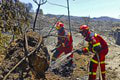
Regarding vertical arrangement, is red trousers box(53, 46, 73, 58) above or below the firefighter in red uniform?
below

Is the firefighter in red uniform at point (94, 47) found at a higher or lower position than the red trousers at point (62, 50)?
higher

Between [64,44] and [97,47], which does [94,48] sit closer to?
[97,47]

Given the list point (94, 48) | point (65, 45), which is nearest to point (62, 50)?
point (65, 45)

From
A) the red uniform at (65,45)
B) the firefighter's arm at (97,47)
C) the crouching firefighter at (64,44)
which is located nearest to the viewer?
the firefighter's arm at (97,47)

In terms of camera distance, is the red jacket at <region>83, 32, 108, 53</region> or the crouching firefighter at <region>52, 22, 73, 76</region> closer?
the red jacket at <region>83, 32, 108, 53</region>

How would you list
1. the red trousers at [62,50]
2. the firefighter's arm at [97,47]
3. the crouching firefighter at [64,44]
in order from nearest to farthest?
the firefighter's arm at [97,47]
the crouching firefighter at [64,44]
the red trousers at [62,50]

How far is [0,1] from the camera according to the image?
159 inches

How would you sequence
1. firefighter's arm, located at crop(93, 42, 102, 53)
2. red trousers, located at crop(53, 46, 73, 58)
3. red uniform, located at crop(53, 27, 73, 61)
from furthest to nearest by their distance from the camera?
red trousers, located at crop(53, 46, 73, 58), red uniform, located at crop(53, 27, 73, 61), firefighter's arm, located at crop(93, 42, 102, 53)

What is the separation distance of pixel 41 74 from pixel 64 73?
9.27 feet

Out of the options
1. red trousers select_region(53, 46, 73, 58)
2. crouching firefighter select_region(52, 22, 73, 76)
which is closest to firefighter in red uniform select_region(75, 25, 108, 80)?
crouching firefighter select_region(52, 22, 73, 76)

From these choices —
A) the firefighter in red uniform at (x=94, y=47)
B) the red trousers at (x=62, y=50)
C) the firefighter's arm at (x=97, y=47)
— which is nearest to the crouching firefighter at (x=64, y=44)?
the red trousers at (x=62, y=50)

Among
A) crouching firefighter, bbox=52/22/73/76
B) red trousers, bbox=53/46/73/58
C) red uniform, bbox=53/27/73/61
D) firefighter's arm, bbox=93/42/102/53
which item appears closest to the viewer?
firefighter's arm, bbox=93/42/102/53

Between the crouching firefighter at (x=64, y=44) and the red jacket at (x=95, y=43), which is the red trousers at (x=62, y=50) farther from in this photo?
the red jacket at (x=95, y=43)

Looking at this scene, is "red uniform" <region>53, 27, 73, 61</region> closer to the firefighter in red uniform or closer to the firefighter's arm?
the firefighter in red uniform
